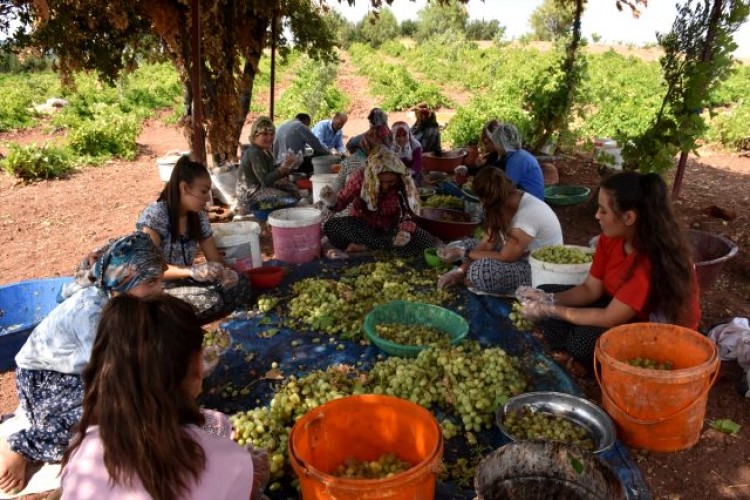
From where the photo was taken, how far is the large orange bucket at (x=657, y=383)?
2668mm

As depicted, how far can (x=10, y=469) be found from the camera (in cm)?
258

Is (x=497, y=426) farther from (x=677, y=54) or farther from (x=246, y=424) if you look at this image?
(x=677, y=54)

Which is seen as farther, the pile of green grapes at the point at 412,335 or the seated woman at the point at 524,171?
the seated woman at the point at 524,171

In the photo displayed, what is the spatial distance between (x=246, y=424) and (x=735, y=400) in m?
2.90

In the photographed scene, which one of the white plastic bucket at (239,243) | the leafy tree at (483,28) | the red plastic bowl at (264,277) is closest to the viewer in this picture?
the red plastic bowl at (264,277)

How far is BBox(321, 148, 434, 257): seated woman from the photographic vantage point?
5.36m

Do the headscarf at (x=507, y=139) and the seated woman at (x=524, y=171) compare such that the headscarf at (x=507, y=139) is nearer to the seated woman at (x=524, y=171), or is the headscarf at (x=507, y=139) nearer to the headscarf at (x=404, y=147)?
the seated woman at (x=524, y=171)

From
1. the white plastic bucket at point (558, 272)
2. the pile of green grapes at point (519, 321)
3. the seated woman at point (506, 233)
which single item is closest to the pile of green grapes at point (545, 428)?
the pile of green grapes at point (519, 321)

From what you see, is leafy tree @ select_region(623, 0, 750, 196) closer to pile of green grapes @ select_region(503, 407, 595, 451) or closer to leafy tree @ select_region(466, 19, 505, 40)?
pile of green grapes @ select_region(503, 407, 595, 451)

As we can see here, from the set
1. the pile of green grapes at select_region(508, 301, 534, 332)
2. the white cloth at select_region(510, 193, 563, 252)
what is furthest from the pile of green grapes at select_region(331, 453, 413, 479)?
the white cloth at select_region(510, 193, 563, 252)

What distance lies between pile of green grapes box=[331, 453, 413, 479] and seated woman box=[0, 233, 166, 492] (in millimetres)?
1198

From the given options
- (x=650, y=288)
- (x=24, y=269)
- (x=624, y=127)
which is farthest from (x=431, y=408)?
(x=624, y=127)

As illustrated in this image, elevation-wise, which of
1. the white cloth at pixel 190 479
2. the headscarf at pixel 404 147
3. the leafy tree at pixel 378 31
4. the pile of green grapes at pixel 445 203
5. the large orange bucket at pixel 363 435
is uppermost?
the leafy tree at pixel 378 31

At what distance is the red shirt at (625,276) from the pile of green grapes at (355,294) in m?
1.38
